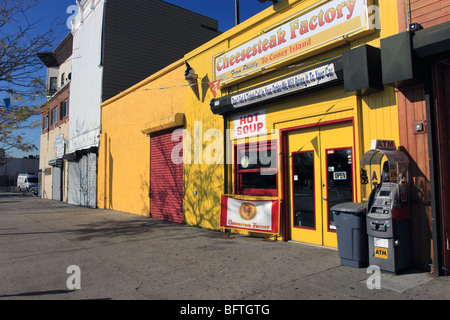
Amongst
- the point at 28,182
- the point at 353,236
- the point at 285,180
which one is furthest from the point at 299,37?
the point at 28,182

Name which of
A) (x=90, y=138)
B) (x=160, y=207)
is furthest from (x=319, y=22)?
(x=90, y=138)

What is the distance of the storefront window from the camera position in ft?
26.9

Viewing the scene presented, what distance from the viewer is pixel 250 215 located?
829 centimetres

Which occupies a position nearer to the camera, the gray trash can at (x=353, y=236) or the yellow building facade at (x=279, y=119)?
the gray trash can at (x=353, y=236)

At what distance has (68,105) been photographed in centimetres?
2439

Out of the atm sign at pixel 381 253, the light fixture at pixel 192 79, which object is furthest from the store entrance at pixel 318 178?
the light fixture at pixel 192 79

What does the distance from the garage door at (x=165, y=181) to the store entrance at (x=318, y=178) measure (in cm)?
488

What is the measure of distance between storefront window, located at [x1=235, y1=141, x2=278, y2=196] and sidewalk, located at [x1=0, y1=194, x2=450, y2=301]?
1.34m

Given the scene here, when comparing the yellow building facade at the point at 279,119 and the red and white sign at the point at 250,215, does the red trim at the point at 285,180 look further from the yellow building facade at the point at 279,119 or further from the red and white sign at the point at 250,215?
the red and white sign at the point at 250,215

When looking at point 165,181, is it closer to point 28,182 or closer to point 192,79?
point 192,79

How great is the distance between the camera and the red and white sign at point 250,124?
8523 millimetres

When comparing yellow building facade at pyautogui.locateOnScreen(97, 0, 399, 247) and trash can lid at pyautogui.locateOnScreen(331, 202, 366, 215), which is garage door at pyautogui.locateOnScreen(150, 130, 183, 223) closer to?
yellow building facade at pyautogui.locateOnScreen(97, 0, 399, 247)

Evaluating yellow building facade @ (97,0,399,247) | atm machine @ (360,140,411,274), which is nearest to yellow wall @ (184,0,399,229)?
yellow building facade @ (97,0,399,247)
